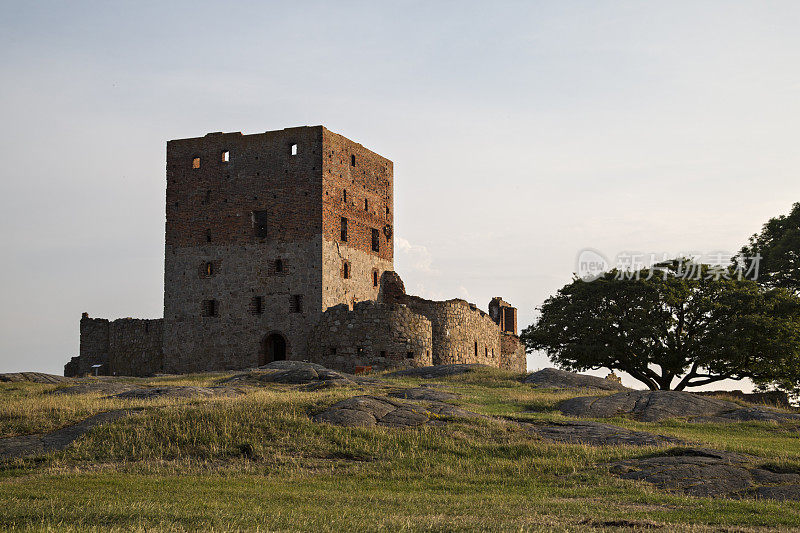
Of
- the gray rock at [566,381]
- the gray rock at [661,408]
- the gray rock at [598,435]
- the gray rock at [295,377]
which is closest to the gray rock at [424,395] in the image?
the gray rock at [295,377]

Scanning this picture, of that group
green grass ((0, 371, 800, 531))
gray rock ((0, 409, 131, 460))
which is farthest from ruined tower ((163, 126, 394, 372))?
gray rock ((0, 409, 131, 460))

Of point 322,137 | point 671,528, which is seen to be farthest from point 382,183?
point 671,528

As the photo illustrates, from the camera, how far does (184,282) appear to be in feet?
145

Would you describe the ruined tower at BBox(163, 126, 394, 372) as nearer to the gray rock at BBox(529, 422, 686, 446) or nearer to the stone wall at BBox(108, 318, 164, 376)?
the stone wall at BBox(108, 318, 164, 376)

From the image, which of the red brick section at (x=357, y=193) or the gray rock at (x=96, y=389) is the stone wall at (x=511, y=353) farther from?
the gray rock at (x=96, y=389)

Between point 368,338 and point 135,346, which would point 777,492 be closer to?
point 368,338

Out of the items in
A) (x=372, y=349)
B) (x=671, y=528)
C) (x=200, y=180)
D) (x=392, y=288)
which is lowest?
(x=671, y=528)

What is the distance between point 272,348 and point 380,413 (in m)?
23.1

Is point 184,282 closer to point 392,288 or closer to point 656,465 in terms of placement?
point 392,288

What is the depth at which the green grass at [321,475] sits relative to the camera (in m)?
Result: 11.5

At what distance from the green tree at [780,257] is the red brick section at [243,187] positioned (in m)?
22.9

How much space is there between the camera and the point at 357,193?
45.2 metres

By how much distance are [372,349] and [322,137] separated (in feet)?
38.7

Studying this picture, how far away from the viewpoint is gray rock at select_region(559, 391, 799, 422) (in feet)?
80.2
